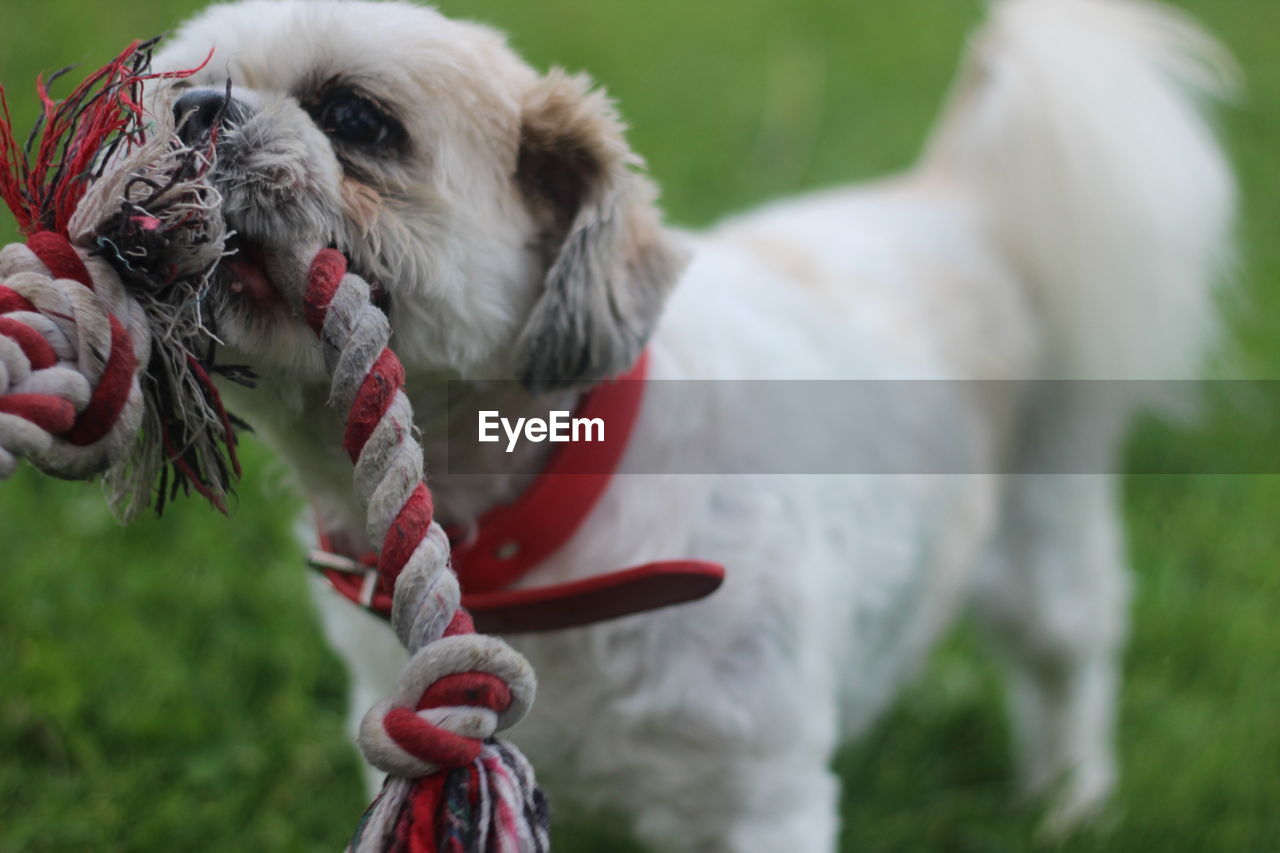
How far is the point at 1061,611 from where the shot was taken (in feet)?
10.7

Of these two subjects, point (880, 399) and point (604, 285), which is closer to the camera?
point (604, 285)

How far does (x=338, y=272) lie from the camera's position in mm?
1360

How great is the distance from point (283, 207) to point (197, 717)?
5.87 feet

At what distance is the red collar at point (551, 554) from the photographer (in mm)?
1667

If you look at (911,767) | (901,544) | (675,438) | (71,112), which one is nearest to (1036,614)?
(911,767)

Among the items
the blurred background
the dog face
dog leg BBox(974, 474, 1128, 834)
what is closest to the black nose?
the dog face

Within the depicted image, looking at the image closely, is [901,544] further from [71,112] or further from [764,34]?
[764,34]

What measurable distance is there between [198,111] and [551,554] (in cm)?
78

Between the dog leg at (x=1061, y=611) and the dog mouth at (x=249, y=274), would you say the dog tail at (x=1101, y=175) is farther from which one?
the dog mouth at (x=249, y=274)

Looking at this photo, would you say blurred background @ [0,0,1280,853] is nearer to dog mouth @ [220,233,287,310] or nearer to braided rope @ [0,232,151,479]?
dog mouth @ [220,233,287,310]

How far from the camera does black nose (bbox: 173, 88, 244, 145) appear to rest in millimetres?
1426

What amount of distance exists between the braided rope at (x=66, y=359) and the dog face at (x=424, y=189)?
0.19 m

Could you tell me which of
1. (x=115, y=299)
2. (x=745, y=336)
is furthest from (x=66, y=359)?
(x=745, y=336)

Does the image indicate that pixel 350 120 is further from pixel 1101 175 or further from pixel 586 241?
pixel 1101 175
